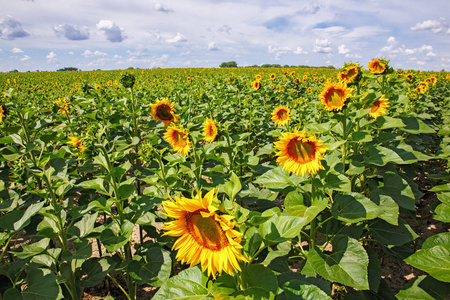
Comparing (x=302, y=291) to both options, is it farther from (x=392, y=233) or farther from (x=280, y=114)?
(x=280, y=114)

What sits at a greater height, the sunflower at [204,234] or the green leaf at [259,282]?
the sunflower at [204,234]

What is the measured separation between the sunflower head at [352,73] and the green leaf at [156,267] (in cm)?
265

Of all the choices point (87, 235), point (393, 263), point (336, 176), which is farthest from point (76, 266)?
point (393, 263)

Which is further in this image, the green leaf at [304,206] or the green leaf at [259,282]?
the green leaf at [304,206]

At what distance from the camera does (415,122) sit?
322 cm

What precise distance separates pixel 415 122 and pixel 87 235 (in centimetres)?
379

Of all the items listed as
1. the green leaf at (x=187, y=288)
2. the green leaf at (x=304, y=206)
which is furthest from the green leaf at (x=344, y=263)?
the green leaf at (x=187, y=288)

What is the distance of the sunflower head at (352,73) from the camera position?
3.01 metres

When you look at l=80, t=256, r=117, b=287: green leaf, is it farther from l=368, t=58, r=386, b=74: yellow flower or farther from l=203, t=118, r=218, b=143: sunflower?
l=368, t=58, r=386, b=74: yellow flower

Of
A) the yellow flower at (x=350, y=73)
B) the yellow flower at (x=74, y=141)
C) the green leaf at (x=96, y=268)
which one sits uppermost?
the yellow flower at (x=350, y=73)

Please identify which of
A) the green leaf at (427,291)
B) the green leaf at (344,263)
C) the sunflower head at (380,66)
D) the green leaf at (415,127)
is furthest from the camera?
the sunflower head at (380,66)

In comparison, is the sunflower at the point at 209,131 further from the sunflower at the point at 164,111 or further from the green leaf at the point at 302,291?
the green leaf at the point at 302,291

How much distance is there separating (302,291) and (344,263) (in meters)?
0.56

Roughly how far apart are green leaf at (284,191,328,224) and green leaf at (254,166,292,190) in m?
0.13
